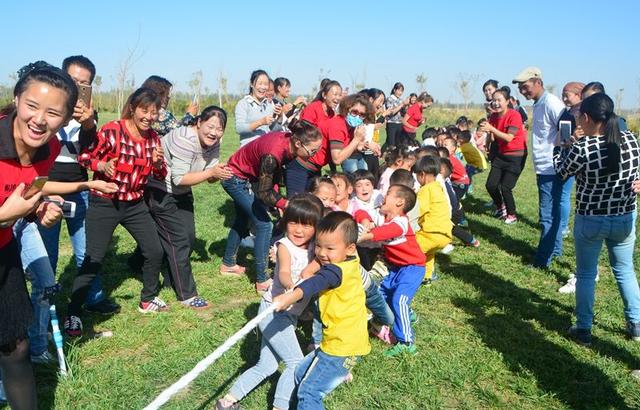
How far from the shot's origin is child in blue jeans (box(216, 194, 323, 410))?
124 inches

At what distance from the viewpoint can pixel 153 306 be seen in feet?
15.4

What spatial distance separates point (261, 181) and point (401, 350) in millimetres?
1848

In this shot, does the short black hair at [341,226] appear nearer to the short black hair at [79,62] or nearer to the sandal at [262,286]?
the sandal at [262,286]

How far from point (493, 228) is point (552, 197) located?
213cm

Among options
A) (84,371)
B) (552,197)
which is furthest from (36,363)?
(552,197)

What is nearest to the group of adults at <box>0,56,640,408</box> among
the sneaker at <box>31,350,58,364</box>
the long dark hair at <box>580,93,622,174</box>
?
the long dark hair at <box>580,93,622,174</box>

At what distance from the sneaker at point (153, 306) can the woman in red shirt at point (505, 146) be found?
489 centimetres

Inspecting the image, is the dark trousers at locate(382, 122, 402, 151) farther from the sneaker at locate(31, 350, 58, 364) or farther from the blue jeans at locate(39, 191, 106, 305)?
the sneaker at locate(31, 350, 58, 364)

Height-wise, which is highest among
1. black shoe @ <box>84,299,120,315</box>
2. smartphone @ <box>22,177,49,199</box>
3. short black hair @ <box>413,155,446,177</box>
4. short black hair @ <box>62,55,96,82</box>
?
short black hair @ <box>62,55,96,82</box>

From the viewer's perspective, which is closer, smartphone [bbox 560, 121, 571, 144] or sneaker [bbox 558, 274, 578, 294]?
smartphone [bbox 560, 121, 571, 144]

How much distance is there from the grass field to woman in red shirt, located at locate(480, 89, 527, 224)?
2.25 meters

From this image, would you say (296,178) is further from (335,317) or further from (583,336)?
(583,336)

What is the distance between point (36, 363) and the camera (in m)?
3.63

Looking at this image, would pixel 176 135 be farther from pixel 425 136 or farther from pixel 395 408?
pixel 425 136
